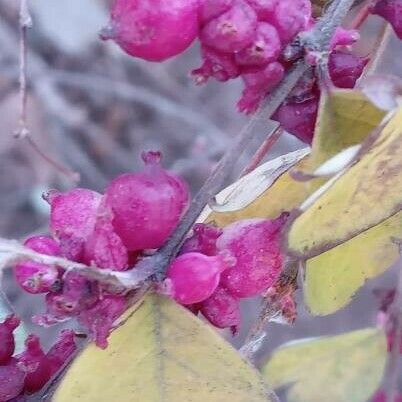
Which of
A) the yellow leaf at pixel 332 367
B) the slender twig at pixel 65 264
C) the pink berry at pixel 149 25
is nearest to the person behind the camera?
the slender twig at pixel 65 264

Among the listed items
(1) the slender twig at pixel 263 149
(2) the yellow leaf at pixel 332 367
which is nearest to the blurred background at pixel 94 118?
(2) the yellow leaf at pixel 332 367

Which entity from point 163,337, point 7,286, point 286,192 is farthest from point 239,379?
point 7,286

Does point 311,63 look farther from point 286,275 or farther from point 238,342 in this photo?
point 238,342

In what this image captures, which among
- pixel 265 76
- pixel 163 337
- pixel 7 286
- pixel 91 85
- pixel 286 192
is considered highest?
pixel 265 76

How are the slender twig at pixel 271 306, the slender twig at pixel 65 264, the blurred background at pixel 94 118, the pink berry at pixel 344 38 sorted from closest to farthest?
the slender twig at pixel 65 264 < the pink berry at pixel 344 38 < the slender twig at pixel 271 306 < the blurred background at pixel 94 118

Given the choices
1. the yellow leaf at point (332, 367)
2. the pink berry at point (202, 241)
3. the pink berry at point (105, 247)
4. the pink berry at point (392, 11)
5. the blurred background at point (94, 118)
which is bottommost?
the blurred background at point (94, 118)

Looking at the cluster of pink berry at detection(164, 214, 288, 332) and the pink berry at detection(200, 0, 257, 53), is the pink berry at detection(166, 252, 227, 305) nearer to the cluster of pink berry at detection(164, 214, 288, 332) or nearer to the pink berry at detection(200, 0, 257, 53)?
the cluster of pink berry at detection(164, 214, 288, 332)

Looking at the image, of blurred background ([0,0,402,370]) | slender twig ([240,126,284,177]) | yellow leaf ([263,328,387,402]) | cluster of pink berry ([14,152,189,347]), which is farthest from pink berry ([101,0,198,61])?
blurred background ([0,0,402,370])

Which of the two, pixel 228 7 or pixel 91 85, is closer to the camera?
pixel 228 7

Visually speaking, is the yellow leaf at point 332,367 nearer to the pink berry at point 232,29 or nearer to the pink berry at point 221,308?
the pink berry at point 221,308
